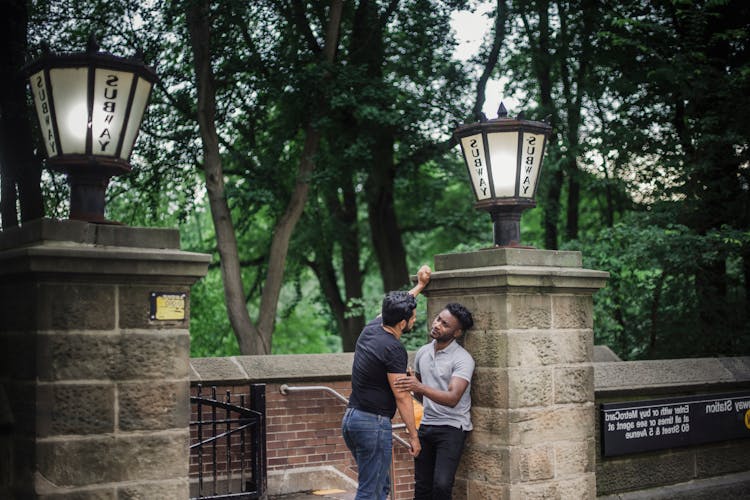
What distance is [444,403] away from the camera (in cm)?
536

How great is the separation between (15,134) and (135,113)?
29.8 ft

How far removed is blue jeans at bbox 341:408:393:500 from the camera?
4961 millimetres

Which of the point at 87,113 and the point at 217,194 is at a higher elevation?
the point at 217,194

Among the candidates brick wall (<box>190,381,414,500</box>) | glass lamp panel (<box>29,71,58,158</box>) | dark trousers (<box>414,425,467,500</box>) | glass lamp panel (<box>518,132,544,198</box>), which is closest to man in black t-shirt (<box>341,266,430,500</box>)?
dark trousers (<box>414,425,467,500</box>)

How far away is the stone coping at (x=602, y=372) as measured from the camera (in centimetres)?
710

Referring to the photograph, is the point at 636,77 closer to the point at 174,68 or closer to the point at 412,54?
the point at 412,54

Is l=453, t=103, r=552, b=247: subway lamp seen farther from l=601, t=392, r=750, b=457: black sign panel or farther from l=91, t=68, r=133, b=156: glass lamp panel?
l=91, t=68, r=133, b=156: glass lamp panel

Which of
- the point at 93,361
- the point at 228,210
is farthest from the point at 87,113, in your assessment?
the point at 228,210

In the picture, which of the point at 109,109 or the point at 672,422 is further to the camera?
the point at 672,422

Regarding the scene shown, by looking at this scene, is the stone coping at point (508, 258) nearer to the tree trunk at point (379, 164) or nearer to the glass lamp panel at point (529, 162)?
the glass lamp panel at point (529, 162)

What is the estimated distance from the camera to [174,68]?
15.1 metres

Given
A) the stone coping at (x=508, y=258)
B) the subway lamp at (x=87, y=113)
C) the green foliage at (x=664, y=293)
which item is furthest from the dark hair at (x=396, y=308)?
the green foliage at (x=664, y=293)

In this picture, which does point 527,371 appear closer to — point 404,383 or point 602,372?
point 404,383

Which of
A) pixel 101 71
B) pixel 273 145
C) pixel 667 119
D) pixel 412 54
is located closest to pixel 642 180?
pixel 667 119
